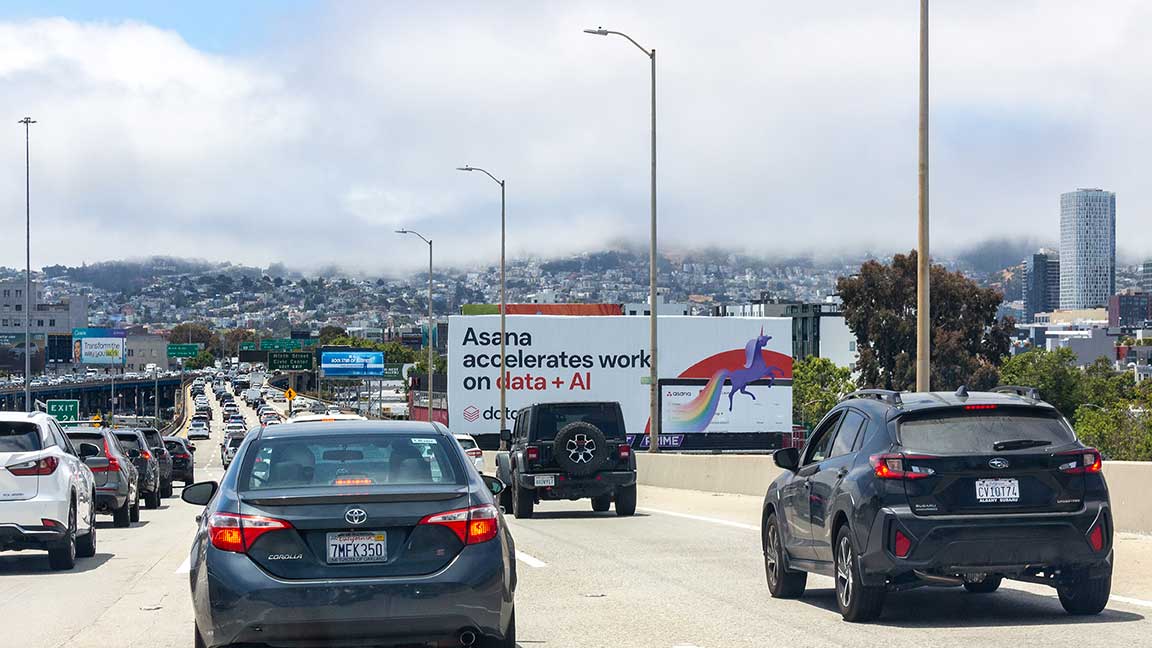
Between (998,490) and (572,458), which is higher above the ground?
(998,490)

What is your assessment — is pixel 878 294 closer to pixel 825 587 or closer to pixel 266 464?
pixel 825 587

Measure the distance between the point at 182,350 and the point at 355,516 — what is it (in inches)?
5640

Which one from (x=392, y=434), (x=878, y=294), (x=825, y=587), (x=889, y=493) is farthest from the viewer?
(x=878, y=294)

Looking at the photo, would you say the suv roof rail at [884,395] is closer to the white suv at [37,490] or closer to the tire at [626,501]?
the white suv at [37,490]

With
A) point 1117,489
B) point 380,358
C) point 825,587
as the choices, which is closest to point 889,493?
point 825,587

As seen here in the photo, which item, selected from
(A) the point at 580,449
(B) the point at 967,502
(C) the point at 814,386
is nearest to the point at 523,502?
(A) the point at 580,449

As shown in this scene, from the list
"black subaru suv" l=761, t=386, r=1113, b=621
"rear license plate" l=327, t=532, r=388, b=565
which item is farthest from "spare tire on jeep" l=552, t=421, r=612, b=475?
"rear license plate" l=327, t=532, r=388, b=565

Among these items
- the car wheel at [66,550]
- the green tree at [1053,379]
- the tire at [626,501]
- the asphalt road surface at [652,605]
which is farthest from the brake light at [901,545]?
the green tree at [1053,379]

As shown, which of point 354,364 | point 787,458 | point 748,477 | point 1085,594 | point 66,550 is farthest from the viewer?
point 354,364

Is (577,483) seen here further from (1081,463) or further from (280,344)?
(280,344)

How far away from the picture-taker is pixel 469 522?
29.2 feet

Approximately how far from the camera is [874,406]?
12.1m

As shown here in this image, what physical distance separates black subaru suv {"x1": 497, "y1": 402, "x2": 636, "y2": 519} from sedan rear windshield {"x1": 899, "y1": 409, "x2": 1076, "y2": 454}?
13.9 metres

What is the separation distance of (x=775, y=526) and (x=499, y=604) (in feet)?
17.7
